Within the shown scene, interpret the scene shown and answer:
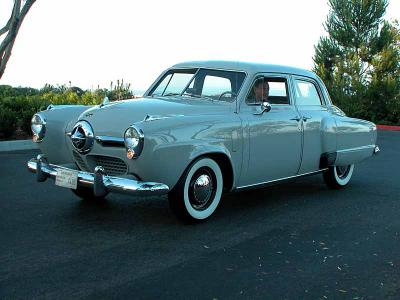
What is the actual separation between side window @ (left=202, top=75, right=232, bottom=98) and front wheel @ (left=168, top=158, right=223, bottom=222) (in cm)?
102

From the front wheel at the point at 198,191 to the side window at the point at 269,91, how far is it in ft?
3.34

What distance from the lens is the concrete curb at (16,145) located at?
10867mm

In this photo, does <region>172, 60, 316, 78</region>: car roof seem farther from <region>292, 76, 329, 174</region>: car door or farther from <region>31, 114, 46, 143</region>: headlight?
Answer: <region>31, 114, 46, 143</region>: headlight

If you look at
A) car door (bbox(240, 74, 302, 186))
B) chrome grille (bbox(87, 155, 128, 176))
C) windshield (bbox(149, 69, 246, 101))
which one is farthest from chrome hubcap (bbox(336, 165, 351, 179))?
chrome grille (bbox(87, 155, 128, 176))

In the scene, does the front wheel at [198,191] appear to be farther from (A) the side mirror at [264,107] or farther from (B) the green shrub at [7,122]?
(B) the green shrub at [7,122]

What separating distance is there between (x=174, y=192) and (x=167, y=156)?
41cm

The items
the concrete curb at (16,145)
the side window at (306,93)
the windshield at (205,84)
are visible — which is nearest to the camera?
the windshield at (205,84)

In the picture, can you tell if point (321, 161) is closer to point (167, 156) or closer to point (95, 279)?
point (167, 156)

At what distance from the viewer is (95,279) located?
12.2ft

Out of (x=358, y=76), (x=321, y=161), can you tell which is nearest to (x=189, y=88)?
(x=321, y=161)

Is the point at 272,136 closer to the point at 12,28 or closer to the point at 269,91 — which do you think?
the point at 269,91

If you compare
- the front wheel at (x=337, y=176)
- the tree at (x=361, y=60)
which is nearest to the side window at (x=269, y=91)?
the front wheel at (x=337, y=176)

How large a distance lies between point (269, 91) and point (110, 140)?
7.12 feet

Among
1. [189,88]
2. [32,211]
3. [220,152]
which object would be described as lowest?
[32,211]
